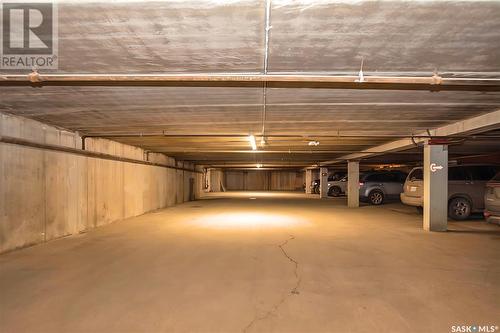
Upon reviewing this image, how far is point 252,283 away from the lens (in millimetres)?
4234

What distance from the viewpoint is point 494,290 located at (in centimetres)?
397

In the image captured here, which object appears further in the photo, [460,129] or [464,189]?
[464,189]

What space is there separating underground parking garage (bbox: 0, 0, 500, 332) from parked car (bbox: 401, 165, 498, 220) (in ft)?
3.63

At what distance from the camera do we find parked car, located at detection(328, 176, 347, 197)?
74.8 ft

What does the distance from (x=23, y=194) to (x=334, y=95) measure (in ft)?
19.7

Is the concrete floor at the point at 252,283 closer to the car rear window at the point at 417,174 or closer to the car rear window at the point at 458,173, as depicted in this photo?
the car rear window at the point at 458,173

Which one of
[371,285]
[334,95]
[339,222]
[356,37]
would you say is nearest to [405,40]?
[356,37]

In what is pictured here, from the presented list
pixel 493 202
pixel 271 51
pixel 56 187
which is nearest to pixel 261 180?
pixel 493 202

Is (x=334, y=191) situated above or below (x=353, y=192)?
below

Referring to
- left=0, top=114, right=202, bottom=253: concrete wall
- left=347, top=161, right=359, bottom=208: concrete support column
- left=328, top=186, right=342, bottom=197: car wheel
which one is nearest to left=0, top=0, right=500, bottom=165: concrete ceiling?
left=0, top=114, right=202, bottom=253: concrete wall

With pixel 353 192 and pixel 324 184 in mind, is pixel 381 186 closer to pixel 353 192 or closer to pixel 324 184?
pixel 353 192

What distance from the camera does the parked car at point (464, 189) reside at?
10.3 m

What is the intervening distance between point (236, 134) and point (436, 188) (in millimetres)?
5505

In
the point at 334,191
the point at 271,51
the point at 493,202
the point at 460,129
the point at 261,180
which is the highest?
the point at 271,51
